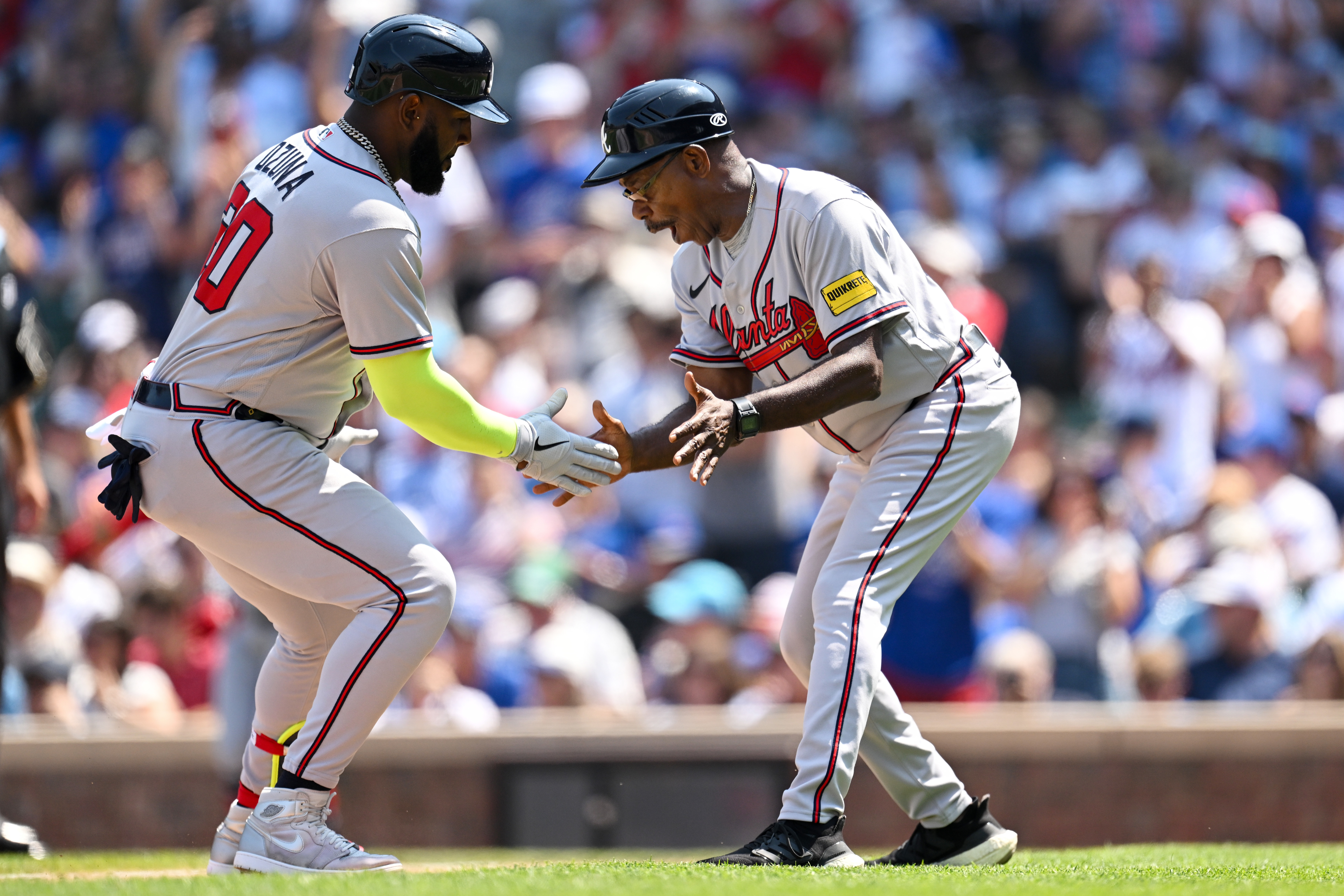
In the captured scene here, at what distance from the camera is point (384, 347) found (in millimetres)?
4371

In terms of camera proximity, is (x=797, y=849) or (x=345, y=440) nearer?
(x=797, y=849)

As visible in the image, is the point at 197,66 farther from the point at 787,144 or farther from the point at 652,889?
the point at 652,889

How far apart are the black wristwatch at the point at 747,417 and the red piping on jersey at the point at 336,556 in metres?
1.04

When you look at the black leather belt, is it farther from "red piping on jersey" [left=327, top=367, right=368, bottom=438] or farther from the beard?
the beard

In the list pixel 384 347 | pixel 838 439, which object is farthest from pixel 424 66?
pixel 838 439

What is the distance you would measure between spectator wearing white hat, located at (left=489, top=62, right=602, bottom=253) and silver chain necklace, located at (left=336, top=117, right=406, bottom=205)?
6661 millimetres

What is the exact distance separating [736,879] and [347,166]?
214 cm

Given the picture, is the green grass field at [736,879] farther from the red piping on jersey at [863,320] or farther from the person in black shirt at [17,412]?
the red piping on jersey at [863,320]

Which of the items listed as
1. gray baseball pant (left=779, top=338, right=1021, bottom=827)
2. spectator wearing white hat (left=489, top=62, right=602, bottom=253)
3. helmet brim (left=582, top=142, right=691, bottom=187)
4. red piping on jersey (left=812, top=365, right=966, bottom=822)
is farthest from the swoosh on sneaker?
spectator wearing white hat (left=489, top=62, right=602, bottom=253)

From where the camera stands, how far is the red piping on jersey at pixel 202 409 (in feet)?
14.7

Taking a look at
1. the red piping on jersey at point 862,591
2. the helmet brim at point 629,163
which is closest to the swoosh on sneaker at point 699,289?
the helmet brim at point 629,163

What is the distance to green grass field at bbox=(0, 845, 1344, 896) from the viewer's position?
3814 millimetres

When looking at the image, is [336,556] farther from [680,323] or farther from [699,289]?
[680,323]

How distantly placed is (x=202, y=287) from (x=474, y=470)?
5267 mm
